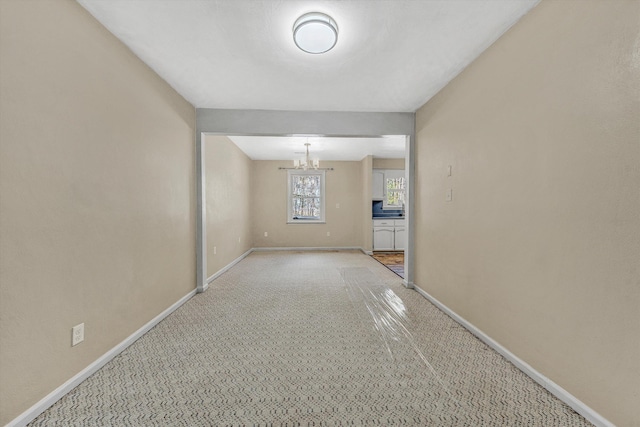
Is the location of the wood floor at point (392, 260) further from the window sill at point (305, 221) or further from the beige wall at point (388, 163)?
the beige wall at point (388, 163)

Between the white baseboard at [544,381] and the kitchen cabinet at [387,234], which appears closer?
A: the white baseboard at [544,381]

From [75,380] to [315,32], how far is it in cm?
262

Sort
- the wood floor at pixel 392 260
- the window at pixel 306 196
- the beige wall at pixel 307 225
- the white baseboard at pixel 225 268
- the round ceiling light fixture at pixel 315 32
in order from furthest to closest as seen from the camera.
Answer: the window at pixel 306 196 → the beige wall at pixel 307 225 → the wood floor at pixel 392 260 → the white baseboard at pixel 225 268 → the round ceiling light fixture at pixel 315 32

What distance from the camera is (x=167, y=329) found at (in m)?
2.41

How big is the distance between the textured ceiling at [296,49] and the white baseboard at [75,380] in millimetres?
2244

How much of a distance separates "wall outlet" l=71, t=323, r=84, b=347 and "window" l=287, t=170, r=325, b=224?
5.62 metres

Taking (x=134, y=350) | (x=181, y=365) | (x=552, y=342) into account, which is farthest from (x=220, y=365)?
(x=552, y=342)

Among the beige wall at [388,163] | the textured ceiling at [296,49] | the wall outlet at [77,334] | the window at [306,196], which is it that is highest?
the textured ceiling at [296,49]

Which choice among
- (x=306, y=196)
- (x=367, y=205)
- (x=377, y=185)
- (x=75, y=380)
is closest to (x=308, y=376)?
(x=75, y=380)

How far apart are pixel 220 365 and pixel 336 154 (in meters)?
5.20

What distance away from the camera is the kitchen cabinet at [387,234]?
6734 millimetres

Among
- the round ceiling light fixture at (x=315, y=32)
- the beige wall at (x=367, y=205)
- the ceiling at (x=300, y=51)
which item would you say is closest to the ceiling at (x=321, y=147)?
the beige wall at (x=367, y=205)

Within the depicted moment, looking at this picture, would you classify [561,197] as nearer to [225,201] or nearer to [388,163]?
[225,201]

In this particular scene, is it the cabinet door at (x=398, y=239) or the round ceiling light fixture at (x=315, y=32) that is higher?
the round ceiling light fixture at (x=315, y=32)
